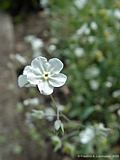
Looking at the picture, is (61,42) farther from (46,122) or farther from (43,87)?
(43,87)

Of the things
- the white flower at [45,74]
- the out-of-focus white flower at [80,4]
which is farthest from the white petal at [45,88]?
the out-of-focus white flower at [80,4]

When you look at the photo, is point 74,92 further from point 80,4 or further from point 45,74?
point 45,74

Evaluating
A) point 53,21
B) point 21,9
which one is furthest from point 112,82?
point 21,9

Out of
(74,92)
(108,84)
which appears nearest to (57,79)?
(108,84)

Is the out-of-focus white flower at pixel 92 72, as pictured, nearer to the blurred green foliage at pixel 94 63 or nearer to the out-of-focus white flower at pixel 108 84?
the blurred green foliage at pixel 94 63

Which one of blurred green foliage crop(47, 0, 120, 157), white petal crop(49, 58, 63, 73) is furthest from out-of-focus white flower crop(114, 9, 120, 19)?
white petal crop(49, 58, 63, 73)
